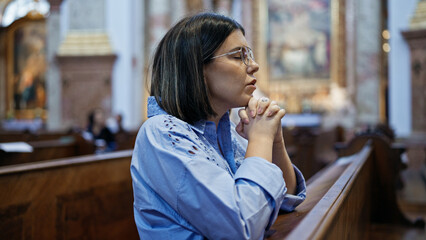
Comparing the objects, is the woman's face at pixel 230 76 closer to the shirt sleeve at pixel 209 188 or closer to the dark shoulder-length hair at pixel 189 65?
the dark shoulder-length hair at pixel 189 65

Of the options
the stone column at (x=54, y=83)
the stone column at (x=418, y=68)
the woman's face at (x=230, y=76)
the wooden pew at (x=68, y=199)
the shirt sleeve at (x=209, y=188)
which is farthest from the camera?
the stone column at (x=54, y=83)

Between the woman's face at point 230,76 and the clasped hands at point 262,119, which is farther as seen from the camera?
the woman's face at point 230,76

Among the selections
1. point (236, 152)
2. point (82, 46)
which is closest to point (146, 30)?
point (82, 46)

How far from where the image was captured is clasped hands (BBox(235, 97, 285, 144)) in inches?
43.1

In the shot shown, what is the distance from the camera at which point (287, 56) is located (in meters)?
16.5

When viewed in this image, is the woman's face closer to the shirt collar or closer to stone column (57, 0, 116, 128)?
the shirt collar

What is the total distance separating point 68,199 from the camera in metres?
2.54

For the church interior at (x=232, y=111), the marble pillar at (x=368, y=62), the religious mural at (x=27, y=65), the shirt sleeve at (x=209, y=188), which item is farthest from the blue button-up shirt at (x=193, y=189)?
the religious mural at (x=27, y=65)

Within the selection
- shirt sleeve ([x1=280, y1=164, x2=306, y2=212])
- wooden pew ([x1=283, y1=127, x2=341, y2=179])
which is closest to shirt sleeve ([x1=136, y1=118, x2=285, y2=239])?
shirt sleeve ([x1=280, y1=164, x2=306, y2=212])

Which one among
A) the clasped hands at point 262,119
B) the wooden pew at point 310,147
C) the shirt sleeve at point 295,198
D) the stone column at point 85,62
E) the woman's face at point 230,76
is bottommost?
the wooden pew at point 310,147

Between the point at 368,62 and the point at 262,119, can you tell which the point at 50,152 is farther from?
the point at 368,62

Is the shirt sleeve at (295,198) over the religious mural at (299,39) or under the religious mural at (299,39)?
under

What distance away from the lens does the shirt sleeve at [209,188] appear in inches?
36.0

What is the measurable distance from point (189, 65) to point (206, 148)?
0.80 feet
